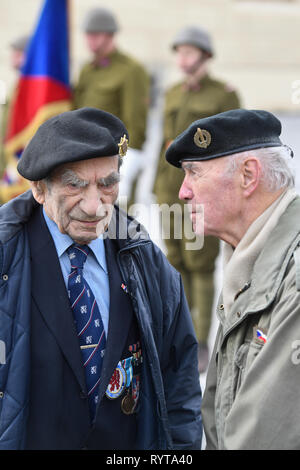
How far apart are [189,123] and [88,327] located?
9.55 feet

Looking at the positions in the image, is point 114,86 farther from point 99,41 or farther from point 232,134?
point 232,134

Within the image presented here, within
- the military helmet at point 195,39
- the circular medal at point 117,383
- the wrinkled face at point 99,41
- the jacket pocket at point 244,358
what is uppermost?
the wrinkled face at point 99,41

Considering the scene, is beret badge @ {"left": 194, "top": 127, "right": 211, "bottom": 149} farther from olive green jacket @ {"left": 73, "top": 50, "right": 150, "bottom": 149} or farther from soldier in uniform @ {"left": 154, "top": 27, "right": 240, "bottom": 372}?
olive green jacket @ {"left": 73, "top": 50, "right": 150, "bottom": 149}

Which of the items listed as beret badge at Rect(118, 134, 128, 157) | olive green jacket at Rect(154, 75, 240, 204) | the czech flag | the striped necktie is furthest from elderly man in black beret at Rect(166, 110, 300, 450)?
the czech flag

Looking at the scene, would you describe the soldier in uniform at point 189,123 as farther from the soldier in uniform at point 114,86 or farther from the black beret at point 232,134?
the black beret at point 232,134

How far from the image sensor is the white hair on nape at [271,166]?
211 centimetres

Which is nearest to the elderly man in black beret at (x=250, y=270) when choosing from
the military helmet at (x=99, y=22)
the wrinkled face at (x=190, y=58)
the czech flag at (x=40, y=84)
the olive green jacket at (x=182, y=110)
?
the olive green jacket at (x=182, y=110)

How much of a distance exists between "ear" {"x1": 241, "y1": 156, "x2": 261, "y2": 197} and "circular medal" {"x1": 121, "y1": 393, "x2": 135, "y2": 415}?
2.57 feet

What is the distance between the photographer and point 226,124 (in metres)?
2.14

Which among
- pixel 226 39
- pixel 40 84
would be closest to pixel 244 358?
pixel 40 84

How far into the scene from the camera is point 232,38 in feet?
34.2

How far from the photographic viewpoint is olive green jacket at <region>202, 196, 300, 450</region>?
5.74ft

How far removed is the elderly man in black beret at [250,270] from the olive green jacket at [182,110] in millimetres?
2581
